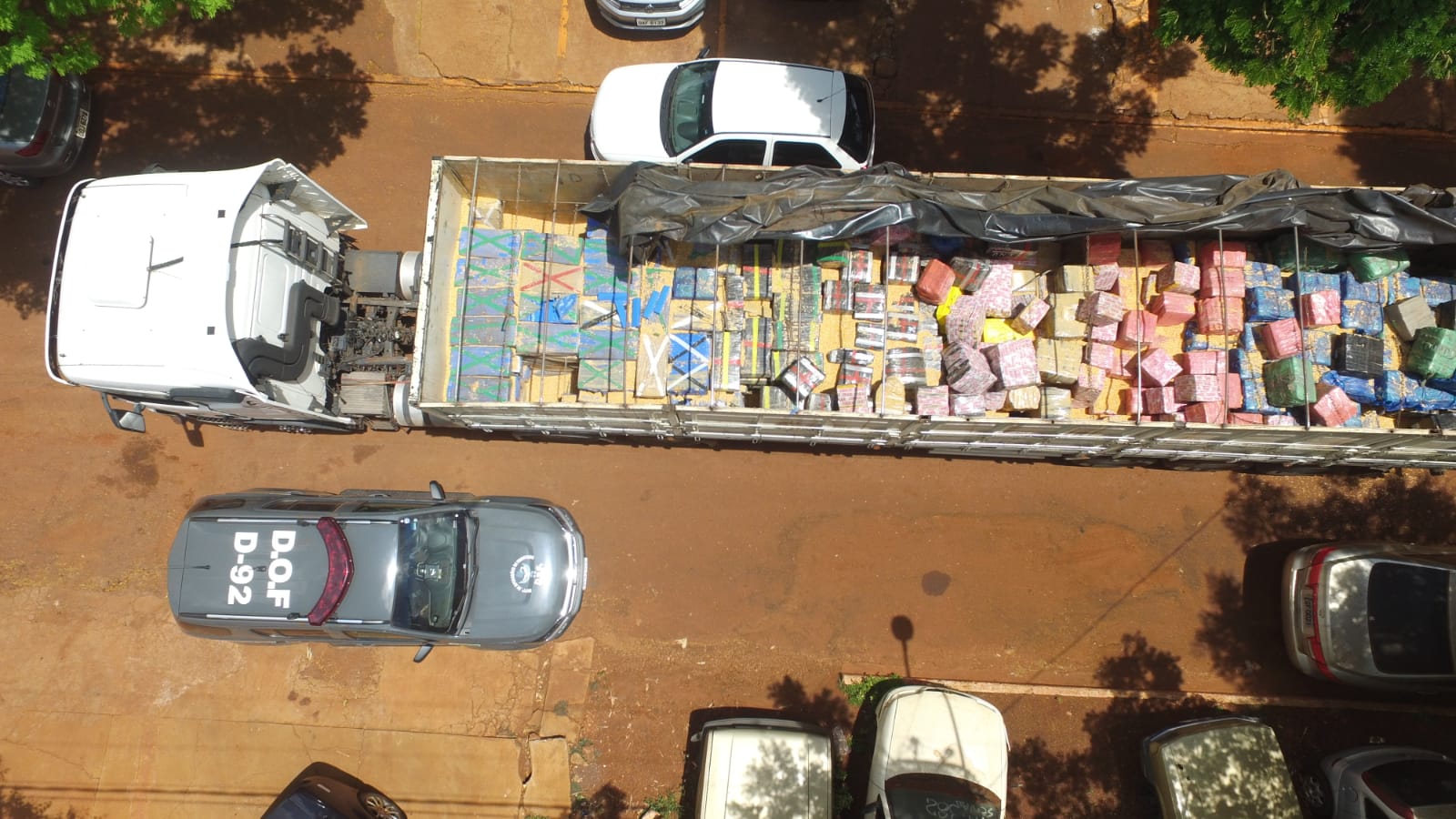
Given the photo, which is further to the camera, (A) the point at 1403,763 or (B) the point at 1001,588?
(B) the point at 1001,588

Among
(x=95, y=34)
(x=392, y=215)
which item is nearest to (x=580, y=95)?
(x=392, y=215)

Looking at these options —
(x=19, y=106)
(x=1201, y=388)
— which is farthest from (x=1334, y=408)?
(x=19, y=106)

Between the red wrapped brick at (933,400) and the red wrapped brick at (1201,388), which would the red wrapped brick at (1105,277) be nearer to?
the red wrapped brick at (1201,388)

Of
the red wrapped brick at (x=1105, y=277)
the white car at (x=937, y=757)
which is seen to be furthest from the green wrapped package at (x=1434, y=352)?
the white car at (x=937, y=757)

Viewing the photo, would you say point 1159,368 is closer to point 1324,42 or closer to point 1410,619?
point 1324,42

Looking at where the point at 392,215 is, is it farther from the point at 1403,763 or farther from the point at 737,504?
the point at 1403,763

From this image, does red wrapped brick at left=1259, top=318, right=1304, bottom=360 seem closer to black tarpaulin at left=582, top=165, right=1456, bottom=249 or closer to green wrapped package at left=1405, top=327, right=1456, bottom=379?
black tarpaulin at left=582, top=165, right=1456, bottom=249

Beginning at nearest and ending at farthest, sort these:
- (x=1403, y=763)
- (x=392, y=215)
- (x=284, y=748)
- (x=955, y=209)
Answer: (x=955, y=209)
(x=1403, y=763)
(x=284, y=748)
(x=392, y=215)
